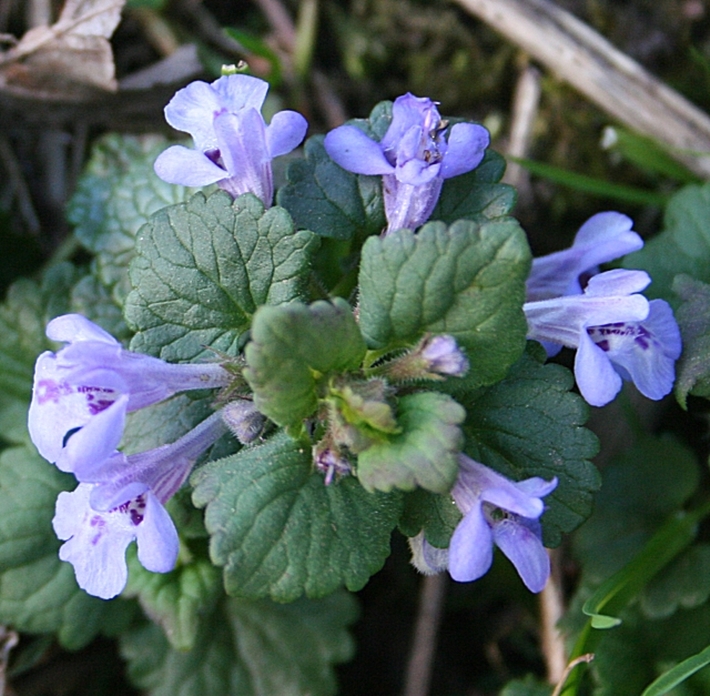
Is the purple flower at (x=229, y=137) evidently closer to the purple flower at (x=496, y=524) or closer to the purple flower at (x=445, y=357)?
the purple flower at (x=445, y=357)

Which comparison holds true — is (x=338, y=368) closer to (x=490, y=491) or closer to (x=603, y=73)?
(x=490, y=491)

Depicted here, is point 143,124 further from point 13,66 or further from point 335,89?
point 335,89

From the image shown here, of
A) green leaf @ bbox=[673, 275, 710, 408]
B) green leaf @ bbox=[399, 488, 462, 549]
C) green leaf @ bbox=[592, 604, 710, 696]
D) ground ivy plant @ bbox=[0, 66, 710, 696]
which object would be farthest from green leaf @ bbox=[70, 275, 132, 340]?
green leaf @ bbox=[592, 604, 710, 696]

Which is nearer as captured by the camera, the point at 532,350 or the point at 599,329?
the point at 599,329

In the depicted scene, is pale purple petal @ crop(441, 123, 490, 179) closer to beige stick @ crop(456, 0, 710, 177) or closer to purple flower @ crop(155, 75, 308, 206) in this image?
purple flower @ crop(155, 75, 308, 206)

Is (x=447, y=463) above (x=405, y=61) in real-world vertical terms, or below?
above

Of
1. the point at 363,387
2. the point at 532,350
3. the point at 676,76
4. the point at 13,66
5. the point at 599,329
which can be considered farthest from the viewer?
the point at 676,76

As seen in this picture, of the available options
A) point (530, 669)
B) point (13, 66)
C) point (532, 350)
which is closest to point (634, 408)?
point (530, 669)
